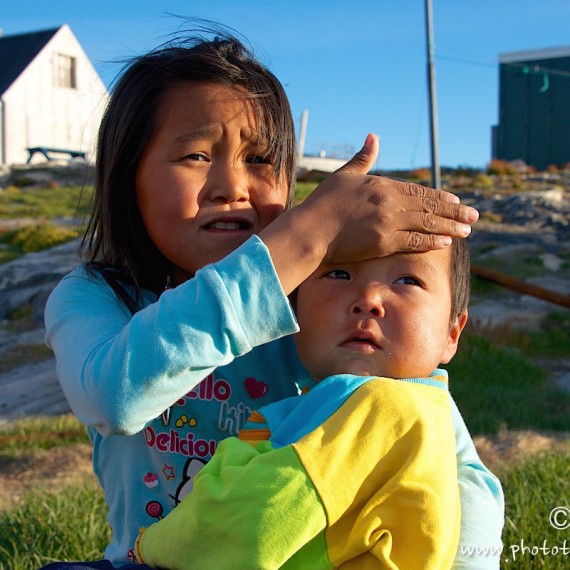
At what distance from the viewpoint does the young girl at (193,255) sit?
129 cm

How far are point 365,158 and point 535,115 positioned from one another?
A: 29.3 metres

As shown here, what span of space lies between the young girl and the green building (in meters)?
27.4

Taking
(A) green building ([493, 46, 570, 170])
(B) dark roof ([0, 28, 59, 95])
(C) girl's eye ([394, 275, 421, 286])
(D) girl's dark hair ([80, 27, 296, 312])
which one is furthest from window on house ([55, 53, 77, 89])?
(C) girl's eye ([394, 275, 421, 286])

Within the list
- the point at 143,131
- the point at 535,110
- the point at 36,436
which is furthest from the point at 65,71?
the point at 143,131

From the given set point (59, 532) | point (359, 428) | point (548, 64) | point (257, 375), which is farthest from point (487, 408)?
point (548, 64)

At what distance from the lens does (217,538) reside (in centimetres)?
123

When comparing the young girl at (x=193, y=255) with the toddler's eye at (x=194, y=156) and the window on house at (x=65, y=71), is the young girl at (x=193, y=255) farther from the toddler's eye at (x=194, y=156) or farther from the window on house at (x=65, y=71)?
the window on house at (x=65, y=71)

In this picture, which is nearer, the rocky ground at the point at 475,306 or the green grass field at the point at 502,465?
the green grass field at the point at 502,465

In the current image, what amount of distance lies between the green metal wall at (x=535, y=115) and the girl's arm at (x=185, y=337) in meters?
28.1

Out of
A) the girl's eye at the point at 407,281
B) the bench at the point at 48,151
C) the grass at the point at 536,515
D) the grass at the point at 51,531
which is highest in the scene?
the bench at the point at 48,151

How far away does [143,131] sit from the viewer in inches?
69.2

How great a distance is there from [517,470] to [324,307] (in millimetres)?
2141

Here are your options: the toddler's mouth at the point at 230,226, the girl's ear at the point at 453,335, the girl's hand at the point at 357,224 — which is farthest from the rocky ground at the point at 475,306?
the girl's hand at the point at 357,224

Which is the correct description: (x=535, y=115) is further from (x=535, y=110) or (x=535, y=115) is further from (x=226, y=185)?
(x=226, y=185)
